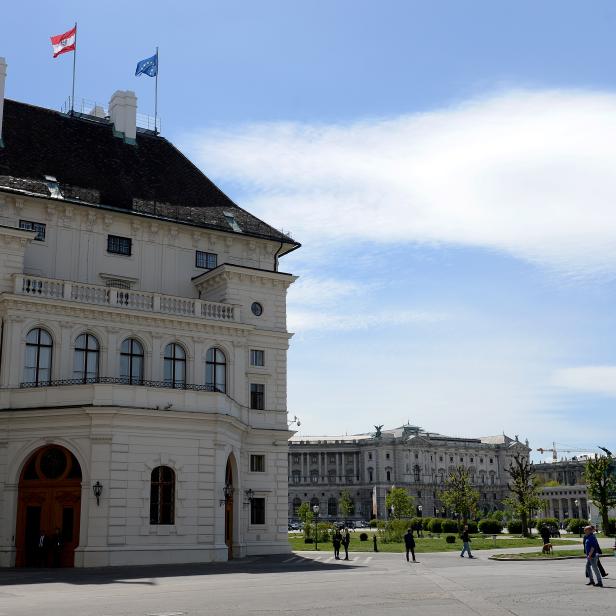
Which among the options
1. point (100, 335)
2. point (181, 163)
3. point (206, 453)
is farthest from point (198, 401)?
point (181, 163)

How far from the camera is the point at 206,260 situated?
5000 centimetres

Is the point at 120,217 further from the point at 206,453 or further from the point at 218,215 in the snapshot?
the point at 206,453

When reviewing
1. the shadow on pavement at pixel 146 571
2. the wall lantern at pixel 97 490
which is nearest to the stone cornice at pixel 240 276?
the wall lantern at pixel 97 490

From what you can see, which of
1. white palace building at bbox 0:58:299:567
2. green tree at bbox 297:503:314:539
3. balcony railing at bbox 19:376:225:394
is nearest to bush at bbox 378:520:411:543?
green tree at bbox 297:503:314:539

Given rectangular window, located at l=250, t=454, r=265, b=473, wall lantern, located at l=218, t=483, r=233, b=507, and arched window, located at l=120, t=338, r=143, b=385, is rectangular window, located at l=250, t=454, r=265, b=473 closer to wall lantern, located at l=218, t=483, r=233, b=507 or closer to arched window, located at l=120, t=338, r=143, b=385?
wall lantern, located at l=218, t=483, r=233, b=507

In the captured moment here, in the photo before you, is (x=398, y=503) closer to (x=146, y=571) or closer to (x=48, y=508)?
(x=48, y=508)

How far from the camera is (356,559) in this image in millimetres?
43688

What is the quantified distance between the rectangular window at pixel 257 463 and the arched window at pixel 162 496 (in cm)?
1022

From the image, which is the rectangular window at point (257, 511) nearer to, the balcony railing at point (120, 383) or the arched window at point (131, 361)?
the balcony railing at point (120, 383)

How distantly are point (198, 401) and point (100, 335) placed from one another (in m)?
6.35

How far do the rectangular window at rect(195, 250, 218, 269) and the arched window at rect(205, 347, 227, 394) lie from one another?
643cm

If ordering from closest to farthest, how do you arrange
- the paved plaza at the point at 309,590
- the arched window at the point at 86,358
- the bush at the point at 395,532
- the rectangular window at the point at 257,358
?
the paved plaza at the point at 309,590
the arched window at the point at 86,358
the rectangular window at the point at 257,358
the bush at the point at 395,532

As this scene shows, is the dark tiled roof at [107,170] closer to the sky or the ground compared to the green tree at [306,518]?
closer to the sky

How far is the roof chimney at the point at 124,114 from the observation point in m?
55.0
